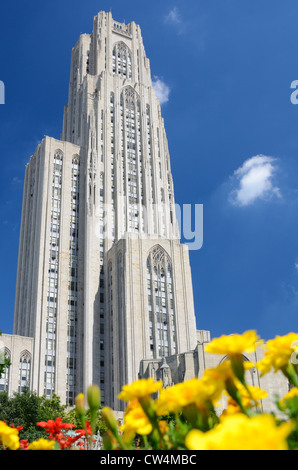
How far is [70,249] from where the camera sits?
87.8 m

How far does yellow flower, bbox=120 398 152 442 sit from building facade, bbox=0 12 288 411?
5845 cm

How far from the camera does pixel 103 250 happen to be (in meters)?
86.7

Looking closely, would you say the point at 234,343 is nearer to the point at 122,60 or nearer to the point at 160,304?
the point at 160,304

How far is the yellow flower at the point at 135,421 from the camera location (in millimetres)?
3332

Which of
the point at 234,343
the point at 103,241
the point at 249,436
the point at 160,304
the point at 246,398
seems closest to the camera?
the point at 249,436

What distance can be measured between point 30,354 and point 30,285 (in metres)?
15.1

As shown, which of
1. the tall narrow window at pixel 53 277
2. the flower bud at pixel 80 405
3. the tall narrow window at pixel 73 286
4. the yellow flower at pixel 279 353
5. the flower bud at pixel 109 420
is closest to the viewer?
the yellow flower at pixel 279 353

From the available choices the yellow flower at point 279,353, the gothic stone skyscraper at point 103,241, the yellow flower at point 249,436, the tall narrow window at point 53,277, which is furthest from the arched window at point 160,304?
the yellow flower at point 249,436

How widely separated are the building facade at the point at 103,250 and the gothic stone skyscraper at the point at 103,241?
0.70ft

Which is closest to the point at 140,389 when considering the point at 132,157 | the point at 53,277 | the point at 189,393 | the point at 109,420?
the point at 189,393

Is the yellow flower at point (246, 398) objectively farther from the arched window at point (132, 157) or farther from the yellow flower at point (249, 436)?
the arched window at point (132, 157)

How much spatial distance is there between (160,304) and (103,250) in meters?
17.0

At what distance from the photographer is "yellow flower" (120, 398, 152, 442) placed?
3.33 meters
